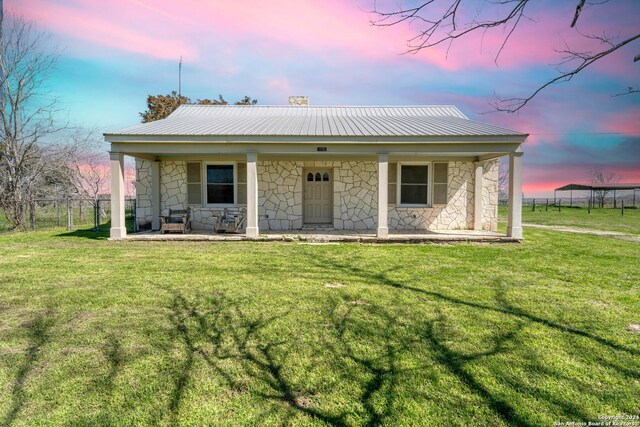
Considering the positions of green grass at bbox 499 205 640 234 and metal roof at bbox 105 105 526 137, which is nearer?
metal roof at bbox 105 105 526 137

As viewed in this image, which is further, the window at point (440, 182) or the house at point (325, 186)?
the window at point (440, 182)

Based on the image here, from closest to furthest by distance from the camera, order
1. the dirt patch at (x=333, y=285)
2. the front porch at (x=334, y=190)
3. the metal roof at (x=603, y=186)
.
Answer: the dirt patch at (x=333, y=285), the front porch at (x=334, y=190), the metal roof at (x=603, y=186)

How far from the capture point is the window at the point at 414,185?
12859mm

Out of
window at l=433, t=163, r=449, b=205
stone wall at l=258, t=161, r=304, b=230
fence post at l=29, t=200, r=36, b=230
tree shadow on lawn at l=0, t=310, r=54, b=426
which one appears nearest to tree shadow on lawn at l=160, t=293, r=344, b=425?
tree shadow on lawn at l=0, t=310, r=54, b=426

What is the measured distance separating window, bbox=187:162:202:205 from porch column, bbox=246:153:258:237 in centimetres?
325

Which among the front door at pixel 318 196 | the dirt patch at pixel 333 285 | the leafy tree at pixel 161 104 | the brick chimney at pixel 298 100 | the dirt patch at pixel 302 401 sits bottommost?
the dirt patch at pixel 302 401

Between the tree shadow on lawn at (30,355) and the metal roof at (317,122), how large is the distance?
6.85 metres

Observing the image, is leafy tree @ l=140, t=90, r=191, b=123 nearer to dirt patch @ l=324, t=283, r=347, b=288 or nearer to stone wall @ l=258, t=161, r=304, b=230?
stone wall @ l=258, t=161, r=304, b=230

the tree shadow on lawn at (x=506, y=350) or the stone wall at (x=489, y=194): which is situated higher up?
the stone wall at (x=489, y=194)

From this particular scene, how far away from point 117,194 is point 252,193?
3.81m

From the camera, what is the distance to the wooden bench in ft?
36.6

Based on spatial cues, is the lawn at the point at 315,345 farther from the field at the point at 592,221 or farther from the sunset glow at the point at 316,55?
the field at the point at 592,221

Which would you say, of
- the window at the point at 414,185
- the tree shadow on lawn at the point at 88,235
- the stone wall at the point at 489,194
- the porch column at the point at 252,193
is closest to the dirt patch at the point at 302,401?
the porch column at the point at 252,193

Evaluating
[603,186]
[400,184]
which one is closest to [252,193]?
[400,184]
